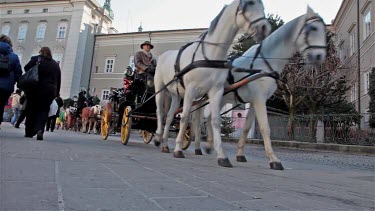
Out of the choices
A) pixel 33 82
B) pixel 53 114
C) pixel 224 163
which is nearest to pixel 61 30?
pixel 53 114

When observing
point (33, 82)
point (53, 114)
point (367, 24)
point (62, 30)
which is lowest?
point (53, 114)

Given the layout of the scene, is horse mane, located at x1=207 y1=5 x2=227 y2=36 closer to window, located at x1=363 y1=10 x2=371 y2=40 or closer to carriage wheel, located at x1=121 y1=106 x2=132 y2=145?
carriage wheel, located at x1=121 y1=106 x2=132 y2=145

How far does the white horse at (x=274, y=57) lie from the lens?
5.21m

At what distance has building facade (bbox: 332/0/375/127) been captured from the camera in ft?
77.9

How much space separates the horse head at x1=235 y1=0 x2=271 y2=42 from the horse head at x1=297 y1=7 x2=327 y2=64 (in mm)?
782

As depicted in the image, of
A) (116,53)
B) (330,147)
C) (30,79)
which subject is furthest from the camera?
(116,53)

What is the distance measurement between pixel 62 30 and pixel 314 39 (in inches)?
1854

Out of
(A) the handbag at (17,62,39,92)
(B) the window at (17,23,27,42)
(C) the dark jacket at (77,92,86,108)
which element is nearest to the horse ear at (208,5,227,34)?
(A) the handbag at (17,62,39,92)

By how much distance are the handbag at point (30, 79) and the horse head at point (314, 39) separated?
17.2 feet

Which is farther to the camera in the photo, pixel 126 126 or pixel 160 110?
pixel 126 126

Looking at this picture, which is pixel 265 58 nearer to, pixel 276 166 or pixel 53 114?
pixel 276 166

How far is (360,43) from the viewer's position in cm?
2634

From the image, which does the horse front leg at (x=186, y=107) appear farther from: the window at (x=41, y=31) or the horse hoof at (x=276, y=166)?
the window at (x=41, y=31)

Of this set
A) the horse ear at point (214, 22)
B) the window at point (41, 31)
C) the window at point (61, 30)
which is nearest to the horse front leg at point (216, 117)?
the horse ear at point (214, 22)
